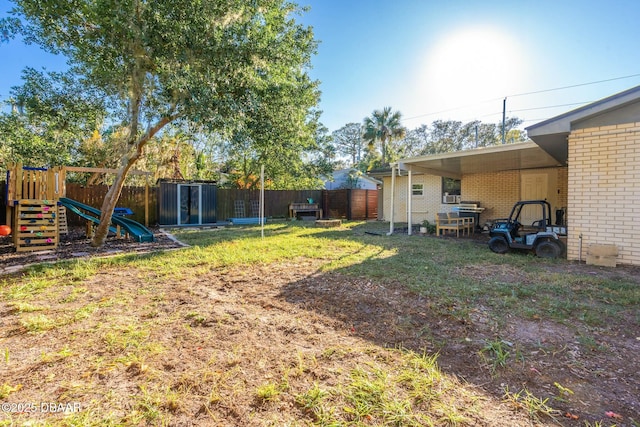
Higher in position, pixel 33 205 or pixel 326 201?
pixel 326 201

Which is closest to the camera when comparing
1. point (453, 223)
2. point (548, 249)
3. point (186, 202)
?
point (548, 249)

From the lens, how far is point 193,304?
3.48 metres

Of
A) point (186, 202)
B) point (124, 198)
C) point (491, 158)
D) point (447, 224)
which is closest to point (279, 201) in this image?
point (186, 202)

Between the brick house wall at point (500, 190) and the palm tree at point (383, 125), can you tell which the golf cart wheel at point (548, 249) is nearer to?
the brick house wall at point (500, 190)

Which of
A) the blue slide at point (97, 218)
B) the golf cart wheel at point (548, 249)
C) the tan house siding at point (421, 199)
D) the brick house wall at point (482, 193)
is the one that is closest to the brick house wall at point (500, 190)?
the brick house wall at point (482, 193)

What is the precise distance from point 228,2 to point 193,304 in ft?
18.6


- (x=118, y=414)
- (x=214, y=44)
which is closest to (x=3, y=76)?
(x=214, y=44)

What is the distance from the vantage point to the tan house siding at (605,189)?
530cm

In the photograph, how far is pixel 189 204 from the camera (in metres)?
13.5

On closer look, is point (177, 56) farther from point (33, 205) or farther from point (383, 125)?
point (383, 125)

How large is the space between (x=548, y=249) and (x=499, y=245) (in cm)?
92

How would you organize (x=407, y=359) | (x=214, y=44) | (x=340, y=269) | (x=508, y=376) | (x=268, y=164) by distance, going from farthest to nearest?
(x=268, y=164) → (x=214, y=44) → (x=340, y=269) → (x=407, y=359) → (x=508, y=376)

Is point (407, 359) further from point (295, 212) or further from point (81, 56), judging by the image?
point (295, 212)

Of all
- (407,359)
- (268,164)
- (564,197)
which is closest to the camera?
(407,359)
